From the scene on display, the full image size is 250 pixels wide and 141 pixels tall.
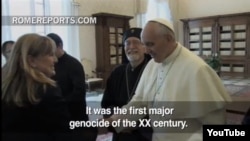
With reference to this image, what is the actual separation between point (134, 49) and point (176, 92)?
1.30 feet

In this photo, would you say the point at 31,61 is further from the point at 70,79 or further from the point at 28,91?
the point at 70,79

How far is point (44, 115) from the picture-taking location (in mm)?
749

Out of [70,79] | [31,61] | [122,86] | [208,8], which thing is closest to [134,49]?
[122,86]

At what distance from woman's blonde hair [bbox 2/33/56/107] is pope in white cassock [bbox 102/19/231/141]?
0.94ft

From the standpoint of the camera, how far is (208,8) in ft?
20.2

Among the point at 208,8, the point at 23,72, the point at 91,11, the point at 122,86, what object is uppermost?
the point at 208,8

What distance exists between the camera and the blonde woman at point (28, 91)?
2.33 feet

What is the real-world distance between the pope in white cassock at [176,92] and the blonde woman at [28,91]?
0.76ft

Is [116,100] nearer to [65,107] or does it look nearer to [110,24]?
[65,107]

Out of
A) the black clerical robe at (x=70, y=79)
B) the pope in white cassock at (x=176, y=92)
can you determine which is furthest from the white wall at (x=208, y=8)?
the pope in white cassock at (x=176, y=92)

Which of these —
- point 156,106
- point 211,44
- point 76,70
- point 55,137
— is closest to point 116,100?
point 76,70

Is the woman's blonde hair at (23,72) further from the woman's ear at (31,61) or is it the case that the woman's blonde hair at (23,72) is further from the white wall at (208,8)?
the white wall at (208,8)

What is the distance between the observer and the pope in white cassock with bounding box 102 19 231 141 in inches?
34.3

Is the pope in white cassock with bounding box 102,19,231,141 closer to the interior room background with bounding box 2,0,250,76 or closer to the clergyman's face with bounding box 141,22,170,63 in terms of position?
the clergyman's face with bounding box 141,22,170,63
